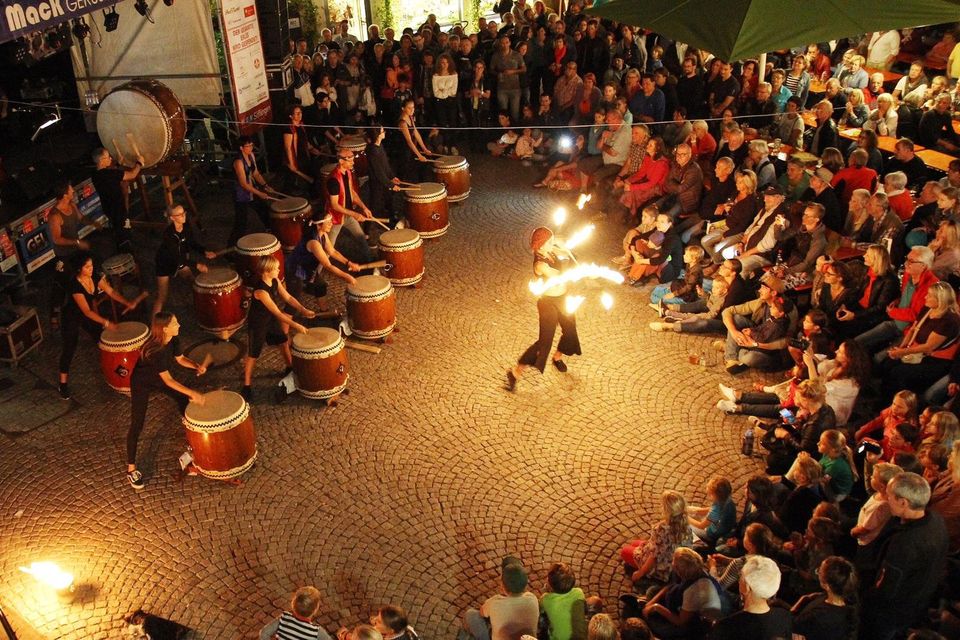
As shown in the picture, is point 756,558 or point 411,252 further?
point 411,252

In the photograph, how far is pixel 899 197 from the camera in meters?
9.41

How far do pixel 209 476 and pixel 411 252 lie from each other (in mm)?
4007

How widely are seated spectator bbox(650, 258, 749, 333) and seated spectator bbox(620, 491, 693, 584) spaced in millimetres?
3904

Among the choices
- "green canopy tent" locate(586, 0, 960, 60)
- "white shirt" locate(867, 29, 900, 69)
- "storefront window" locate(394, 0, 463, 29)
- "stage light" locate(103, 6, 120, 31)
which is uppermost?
"green canopy tent" locate(586, 0, 960, 60)

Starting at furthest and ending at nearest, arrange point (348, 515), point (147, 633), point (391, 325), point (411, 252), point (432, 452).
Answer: point (411, 252), point (391, 325), point (432, 452), point (348, 515), point (147, 633)

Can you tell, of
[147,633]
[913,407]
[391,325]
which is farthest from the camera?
[391,325]

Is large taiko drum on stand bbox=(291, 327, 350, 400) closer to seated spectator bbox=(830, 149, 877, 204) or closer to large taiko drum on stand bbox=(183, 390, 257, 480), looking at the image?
large taiko drum on stand bbox=(183, 390, 257, 480)

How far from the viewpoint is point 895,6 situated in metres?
5.61

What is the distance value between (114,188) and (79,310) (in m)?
2.86

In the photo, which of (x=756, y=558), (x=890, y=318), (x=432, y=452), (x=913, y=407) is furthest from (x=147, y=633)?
(x=890, y=318)

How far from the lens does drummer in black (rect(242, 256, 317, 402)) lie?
26.7ft

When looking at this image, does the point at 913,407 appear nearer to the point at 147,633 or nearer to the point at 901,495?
the point at 901,495

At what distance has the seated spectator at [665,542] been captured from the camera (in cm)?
589

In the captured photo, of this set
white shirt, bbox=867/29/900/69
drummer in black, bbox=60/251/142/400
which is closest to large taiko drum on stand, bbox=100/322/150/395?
drummer in black, bbox=60/251/142/400
